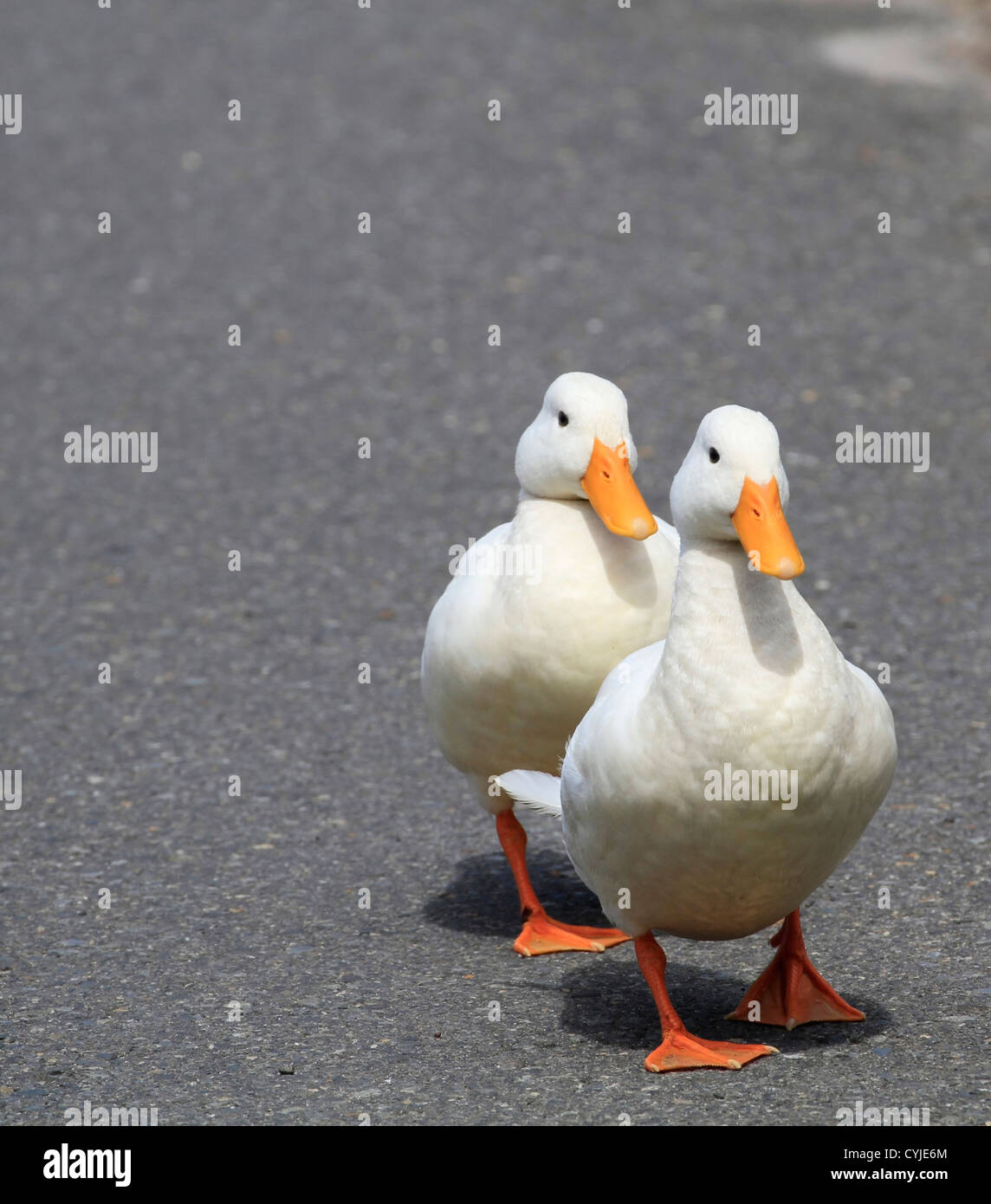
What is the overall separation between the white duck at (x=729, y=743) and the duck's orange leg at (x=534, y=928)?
95 centimetres

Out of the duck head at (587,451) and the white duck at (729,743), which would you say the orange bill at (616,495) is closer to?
the duck head at (587,451)

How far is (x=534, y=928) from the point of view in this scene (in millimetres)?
5797

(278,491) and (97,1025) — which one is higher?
(278,491)

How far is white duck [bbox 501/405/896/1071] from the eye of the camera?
436 cm

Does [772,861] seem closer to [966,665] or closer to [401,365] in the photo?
[966,665]

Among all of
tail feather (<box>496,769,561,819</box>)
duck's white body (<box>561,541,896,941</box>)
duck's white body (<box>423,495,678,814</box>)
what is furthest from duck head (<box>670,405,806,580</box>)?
tail feather (<box>496,769,561,819</box>)

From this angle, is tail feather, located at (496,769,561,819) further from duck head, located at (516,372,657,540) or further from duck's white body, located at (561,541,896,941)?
duck head, located at (516,372,657,540)

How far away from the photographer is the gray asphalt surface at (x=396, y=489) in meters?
5.14

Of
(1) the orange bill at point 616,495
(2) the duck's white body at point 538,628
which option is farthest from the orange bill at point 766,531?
(2) the duck's white body at point 538,628

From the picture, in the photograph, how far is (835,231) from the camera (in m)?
13.1

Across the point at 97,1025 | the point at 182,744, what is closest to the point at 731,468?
the point at 97,1025

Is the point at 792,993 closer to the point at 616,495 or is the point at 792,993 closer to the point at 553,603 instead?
the point at 553,603

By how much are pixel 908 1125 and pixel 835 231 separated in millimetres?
9861

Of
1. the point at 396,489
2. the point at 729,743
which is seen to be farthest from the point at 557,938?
the point at 396,489
